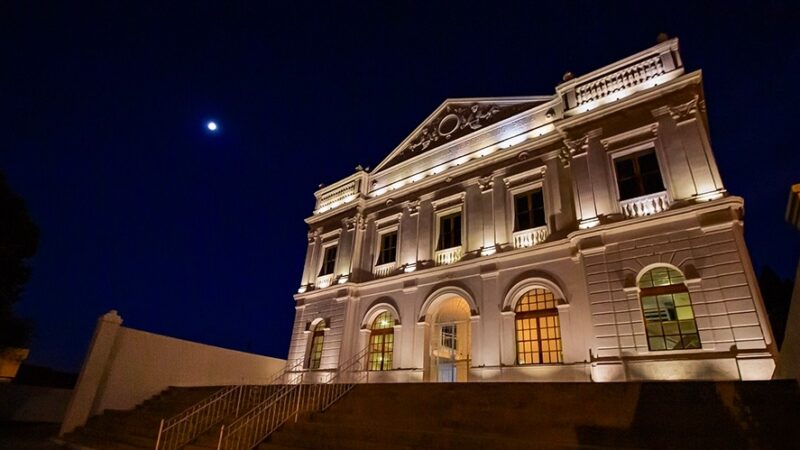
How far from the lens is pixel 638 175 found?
10.3 metres

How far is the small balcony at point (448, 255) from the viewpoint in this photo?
13212 mm

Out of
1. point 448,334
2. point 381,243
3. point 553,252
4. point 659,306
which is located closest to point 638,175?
point 553,252

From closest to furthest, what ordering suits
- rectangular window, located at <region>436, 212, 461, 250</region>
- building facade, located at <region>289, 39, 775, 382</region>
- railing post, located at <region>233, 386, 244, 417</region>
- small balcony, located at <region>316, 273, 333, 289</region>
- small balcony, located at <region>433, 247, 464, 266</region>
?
building facade, located at <region>289, 39, 775, 382</region> < railing post, located at <region>233, 386, 244, 417</region> < small balcony, located at <region>433, 247, 464, 266</region> < rectangular window, located at <region>436, 212, 461, 250</region> < small balcony, located at <region>316, 273, 333, 289</region>

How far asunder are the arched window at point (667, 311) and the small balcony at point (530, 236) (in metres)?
2.94

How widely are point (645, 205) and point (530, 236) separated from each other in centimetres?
309

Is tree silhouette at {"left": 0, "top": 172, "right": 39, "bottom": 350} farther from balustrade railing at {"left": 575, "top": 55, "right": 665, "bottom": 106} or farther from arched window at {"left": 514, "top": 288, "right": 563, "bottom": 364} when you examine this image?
balustrade railing at {"left": 575, "top": 55, "right": 665, "bottom": 106}

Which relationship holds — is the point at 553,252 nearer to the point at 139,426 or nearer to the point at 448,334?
the point at 448,334

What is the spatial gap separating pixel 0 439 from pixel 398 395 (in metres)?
9.41

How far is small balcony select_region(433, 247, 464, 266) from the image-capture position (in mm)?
13212

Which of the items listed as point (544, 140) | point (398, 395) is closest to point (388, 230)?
point (544, 140)

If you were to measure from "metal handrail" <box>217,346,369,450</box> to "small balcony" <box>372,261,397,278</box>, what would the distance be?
247 inches

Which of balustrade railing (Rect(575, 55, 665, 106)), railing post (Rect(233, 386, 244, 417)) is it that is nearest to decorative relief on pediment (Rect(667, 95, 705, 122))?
balustrade railing (Rect(575, 55, 665, 106))

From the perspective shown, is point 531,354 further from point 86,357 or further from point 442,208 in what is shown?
point 86,357

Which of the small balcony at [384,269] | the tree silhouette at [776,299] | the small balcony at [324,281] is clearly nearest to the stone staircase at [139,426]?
the small balcony at [324,281]
